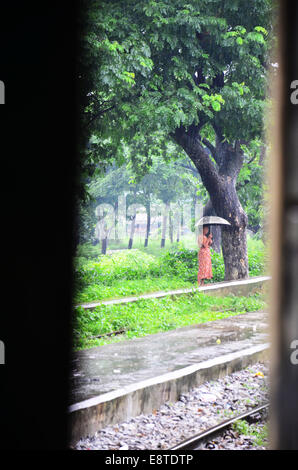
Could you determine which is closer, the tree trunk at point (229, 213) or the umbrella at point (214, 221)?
the umbrella at point (214, 221)

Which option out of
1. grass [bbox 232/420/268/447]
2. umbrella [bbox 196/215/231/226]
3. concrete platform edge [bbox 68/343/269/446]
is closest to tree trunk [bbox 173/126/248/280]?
umbrella [bbox 196/215/231/226]

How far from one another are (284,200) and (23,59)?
5.86m

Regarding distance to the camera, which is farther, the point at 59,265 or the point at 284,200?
the point at 59,265

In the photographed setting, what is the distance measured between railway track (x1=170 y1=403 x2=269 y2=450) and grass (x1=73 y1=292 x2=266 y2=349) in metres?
3.10

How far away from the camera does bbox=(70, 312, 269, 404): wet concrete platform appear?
543cm

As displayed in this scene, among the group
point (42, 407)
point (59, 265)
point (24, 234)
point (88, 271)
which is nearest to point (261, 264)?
point (88, 271)

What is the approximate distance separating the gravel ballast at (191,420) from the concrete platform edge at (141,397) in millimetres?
61

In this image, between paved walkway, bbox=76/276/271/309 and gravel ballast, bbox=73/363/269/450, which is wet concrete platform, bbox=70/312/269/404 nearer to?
gravel ballast, bbox=73/363/269/450

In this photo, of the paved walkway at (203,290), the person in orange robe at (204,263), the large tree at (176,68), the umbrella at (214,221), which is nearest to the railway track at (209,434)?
the paved walkway at (203,290)

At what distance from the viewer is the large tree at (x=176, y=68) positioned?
1062 cm

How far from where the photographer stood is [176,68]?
38.7ft

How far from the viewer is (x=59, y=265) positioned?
8.02 meters

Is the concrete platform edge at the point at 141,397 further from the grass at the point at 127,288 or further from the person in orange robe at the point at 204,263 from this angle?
the person in orange robe at the point at 204,263
